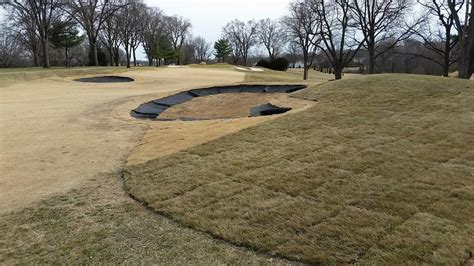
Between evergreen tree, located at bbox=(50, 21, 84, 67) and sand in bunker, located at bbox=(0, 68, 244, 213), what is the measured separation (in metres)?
32.9

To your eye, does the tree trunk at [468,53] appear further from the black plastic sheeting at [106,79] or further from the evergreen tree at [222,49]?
the evergreen tree at [222,49]

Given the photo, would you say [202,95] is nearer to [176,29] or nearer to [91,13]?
[91,13]

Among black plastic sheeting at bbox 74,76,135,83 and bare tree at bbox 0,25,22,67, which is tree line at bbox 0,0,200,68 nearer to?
bare tree at bbox 0,25,22,67

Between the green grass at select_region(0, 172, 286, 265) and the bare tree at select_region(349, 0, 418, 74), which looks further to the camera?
the bare tree at select_region(349, 0, 418, 74)

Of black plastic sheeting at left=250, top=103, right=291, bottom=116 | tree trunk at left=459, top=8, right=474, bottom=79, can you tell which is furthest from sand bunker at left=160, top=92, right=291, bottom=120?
tree trunk at left=459, top=8, right=474, bottom=79

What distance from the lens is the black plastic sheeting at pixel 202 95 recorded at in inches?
424

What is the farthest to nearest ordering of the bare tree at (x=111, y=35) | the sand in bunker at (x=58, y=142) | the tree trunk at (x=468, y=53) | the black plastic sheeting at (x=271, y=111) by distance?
the bare tree at (x=111, y=35)
the tree trunk at (x=468, y=53)
the black plastic sheeting at (x=271, y=111)
the sand in bunker at (x=58, y=142)

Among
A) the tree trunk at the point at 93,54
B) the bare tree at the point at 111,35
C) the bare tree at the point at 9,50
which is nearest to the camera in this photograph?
the tree trunk at the point at 93,54

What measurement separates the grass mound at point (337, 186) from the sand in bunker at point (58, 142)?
106 centimetres

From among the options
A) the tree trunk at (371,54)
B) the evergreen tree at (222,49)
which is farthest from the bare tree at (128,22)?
the tree trunk at (371,54)

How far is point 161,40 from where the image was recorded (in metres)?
61.8

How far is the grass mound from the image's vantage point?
3.09 metres

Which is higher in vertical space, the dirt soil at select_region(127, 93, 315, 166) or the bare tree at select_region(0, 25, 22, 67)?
the bare tree at select_region(0, 25, 22, 67)

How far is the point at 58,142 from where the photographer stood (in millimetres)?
7586
